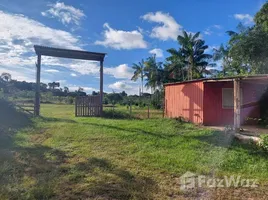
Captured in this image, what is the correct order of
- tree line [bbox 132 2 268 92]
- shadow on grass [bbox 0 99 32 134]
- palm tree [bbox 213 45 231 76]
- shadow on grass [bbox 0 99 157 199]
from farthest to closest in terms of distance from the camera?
palm tree [bbox 213 45 231 76]
tree line [bbox 132 2 268 92]
shadow on grass [bbox 0 99 32 134]
shadow on grass [bbox 0 99 157 199]

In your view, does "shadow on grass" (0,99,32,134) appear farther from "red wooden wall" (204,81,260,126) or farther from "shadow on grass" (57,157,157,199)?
"red wooden wall" (204,81,260,126)

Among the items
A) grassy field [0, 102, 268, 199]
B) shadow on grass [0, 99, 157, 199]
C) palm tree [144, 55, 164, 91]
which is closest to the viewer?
shadow on grass [0, 99, 157, 199]

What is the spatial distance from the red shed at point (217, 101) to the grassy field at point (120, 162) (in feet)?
6.74

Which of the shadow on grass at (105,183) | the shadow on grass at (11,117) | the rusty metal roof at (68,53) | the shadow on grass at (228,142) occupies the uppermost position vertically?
the rusty metal roof at (68,53)

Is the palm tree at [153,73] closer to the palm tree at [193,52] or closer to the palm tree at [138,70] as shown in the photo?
the palm tree at [138,70]

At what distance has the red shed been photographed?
1011 centimetres

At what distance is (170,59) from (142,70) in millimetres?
5739

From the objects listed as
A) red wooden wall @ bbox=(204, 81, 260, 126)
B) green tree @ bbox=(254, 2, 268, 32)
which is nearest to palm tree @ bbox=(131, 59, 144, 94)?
green tree @ bbox=(254, 2, 268, 32)

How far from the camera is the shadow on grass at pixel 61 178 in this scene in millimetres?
3594

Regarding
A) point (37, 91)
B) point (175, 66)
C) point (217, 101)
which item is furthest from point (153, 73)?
point (217, 101)

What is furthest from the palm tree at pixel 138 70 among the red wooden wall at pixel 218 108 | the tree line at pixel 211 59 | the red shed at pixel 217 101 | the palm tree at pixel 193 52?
the red wooden wall at pixel 218 108

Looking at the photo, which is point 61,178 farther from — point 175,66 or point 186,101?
point 175,66

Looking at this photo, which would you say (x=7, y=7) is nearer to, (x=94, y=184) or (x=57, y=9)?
(x=57, y=9)

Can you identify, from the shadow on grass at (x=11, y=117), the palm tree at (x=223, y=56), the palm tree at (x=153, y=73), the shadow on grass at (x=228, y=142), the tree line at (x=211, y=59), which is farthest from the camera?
the palm tree at (x=153, y=73)
